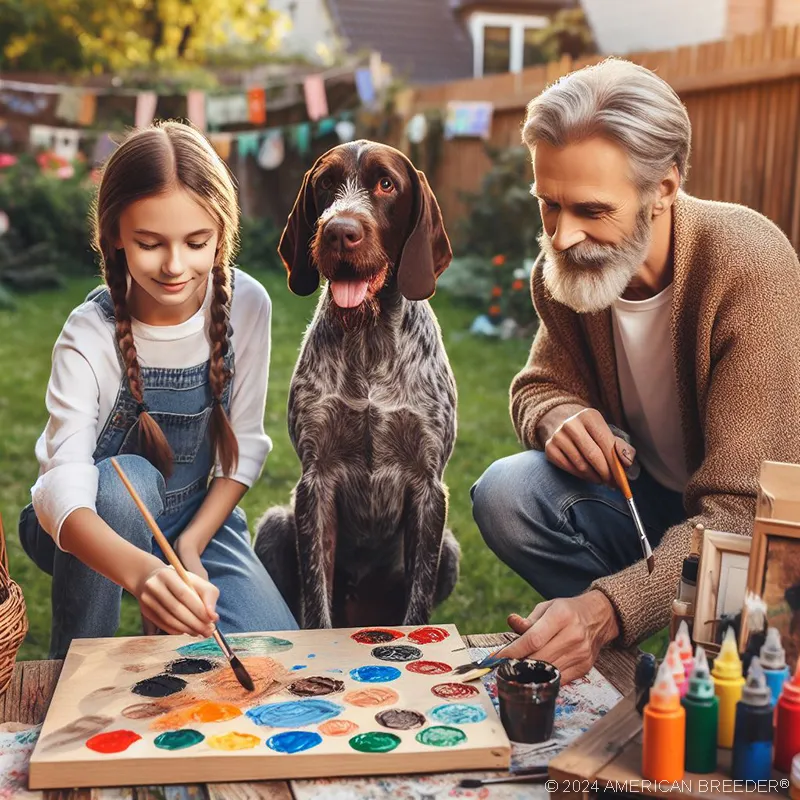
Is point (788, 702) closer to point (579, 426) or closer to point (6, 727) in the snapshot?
point (579, 426)

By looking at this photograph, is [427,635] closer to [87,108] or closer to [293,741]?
[293,741]

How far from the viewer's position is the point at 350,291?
7.38ft

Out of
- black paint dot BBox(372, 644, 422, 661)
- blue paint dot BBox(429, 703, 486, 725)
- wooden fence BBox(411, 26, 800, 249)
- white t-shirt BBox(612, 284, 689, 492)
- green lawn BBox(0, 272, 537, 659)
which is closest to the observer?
blue paint dot BBox(429, 703, 486, 725)

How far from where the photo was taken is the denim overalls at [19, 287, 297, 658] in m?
2.35

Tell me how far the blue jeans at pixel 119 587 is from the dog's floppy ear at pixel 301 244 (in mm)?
538

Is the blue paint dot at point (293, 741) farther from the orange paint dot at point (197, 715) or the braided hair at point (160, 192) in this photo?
the braided hair at point (160, 192)

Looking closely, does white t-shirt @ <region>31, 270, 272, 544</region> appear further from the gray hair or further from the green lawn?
the green lawn

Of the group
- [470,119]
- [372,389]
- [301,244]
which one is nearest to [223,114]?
[470,119]

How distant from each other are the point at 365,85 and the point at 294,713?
30.4 feet

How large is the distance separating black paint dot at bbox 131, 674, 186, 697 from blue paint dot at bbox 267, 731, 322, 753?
0.26 meters

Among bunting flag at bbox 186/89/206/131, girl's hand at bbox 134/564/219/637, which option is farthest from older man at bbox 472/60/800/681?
bunting flag at bbox 186/89/206/131

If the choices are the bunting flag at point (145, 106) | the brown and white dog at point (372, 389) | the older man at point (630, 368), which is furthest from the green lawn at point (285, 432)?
the bunting flag at point (145, 106)

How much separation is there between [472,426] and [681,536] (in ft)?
11.0

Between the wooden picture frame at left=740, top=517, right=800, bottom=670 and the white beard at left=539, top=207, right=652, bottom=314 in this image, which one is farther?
the white beard at left=539, top=207, right=652, bottom=314
